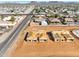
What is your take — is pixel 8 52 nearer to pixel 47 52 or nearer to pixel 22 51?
pixel 22 51

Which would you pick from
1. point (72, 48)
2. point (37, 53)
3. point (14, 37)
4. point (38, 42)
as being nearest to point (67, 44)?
point (72, 48)

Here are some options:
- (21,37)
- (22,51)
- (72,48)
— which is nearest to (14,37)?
(21,37)

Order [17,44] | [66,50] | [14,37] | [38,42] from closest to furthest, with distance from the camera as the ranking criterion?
1. [66,50]
2. [17,44]
3. [38,42]
4. [14,37]

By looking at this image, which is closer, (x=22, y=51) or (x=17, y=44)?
(x=22, y=51)

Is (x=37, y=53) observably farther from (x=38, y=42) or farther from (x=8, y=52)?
(x=38, y=42)

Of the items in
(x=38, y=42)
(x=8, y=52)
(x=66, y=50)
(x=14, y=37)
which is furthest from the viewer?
(x=14, y=37)

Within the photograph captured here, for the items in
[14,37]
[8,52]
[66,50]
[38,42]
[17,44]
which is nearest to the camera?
[8,52]

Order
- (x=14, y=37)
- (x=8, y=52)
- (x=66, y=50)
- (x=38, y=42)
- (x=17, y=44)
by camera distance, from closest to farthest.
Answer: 1. (x=8, y=52)
2. (x=66, y=50)
3. (x=17, y=44)
4. (x=38, y=42)
5. (x=14, y=37)

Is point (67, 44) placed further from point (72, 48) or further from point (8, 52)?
point (8, 52)

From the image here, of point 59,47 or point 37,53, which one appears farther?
point 59,47
